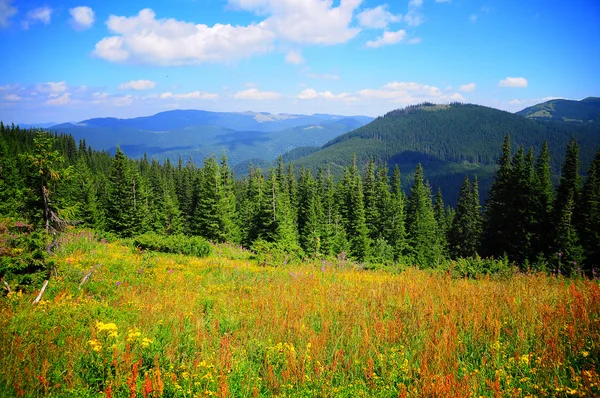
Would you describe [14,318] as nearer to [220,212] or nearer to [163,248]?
[163,248]

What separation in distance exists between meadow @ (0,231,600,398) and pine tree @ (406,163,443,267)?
4036 cm

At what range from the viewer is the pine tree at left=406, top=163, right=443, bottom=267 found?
151ft

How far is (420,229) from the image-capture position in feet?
155

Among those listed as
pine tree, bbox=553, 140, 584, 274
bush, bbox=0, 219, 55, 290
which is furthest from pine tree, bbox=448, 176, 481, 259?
bush, bbox=0, 219, 55, 290

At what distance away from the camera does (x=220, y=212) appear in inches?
1475

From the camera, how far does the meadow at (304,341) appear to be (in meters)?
3.74

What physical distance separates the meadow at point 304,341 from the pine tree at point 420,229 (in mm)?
40356

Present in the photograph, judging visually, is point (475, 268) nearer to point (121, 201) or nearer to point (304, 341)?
point (304, 341)

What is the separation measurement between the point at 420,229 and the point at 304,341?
46242mm

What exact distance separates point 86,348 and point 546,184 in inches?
1671

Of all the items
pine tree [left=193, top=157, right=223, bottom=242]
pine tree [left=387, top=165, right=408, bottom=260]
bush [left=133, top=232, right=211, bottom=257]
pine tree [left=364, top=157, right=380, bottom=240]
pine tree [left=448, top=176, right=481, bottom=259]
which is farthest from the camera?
pine tree [left=448, top=176, right=481, bottom=259]

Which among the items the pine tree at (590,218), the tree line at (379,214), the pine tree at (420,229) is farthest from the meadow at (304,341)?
the pine tree at (420,229)

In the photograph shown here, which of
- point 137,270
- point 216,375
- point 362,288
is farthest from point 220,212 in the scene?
point 216,375

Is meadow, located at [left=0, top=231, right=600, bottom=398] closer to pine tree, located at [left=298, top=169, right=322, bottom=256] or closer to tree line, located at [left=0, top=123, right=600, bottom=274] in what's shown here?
tree line, located at [left=0, top=123, right=600, bottom=274]
